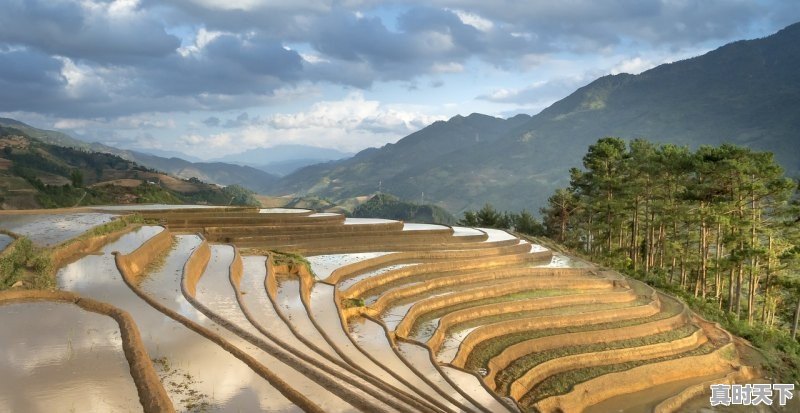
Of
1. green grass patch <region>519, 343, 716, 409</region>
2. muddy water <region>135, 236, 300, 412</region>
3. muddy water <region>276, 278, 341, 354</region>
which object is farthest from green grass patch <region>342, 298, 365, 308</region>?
muddy water <region>135, 236, 300, 412</region>

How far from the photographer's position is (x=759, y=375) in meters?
16.5

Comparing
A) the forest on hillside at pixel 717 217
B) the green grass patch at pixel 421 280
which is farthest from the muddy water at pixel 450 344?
the forest on hillside at pixel 717 217

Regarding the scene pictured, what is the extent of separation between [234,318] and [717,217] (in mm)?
20343

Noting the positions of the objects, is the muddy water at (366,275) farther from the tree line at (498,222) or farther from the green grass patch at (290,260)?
the tree line at (498,222)

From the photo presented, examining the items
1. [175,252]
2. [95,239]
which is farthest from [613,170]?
[95,239]

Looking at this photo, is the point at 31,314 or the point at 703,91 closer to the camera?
A: the point at 31,314

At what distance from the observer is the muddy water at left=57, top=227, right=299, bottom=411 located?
584 centimetres

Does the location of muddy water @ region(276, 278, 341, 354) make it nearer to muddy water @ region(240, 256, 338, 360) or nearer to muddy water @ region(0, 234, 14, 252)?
muddy water @ region(240, 256, 338, 360)

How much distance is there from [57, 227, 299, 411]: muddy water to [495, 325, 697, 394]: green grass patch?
22.7 ft

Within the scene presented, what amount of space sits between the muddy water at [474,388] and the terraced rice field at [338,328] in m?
0.06

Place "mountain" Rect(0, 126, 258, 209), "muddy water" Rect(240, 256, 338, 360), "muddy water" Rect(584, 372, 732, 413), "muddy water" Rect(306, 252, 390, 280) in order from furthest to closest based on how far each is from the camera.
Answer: "mountain" Rect(0, 126, 258, 209) < "muddy water" Rect(306, 252, 390, 280) < "muddy water" Rect(584, 372, 732, 413) < "muddy water" Rect(240, 256, 338, 360)

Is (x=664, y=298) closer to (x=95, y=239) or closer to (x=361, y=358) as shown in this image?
(x=361, y=358)

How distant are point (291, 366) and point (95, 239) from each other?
778 centimetres

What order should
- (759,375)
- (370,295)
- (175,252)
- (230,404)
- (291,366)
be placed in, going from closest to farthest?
(230,404), (291,366), (175,252), (370,295), (759,375)
